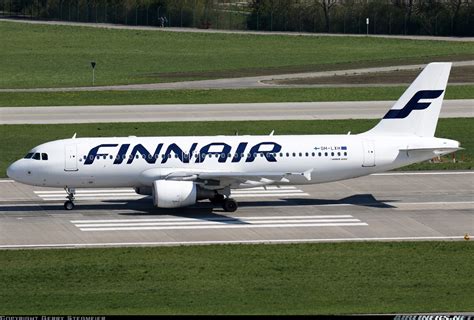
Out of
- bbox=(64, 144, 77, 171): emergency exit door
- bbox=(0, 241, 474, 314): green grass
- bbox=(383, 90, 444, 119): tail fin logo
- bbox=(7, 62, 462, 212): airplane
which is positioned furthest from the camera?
bbox=(383, 90, 444, 119): tail fin logo

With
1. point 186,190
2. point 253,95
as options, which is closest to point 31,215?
point 186,190

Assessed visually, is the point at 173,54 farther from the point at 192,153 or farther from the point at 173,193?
the point at 173,193

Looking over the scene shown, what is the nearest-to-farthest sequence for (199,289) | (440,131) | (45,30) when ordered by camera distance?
(199,289), (440,131), (45,30)

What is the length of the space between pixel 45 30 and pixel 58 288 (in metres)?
123

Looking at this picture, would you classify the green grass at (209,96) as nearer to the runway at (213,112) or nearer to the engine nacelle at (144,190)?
the runway at (213,112)

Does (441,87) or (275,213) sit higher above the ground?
(441,87)

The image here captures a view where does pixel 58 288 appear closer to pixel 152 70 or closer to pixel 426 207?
pixel 426 207

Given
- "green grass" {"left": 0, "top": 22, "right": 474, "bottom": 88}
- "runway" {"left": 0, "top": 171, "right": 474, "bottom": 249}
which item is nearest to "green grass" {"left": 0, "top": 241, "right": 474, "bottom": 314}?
"runway" {"left": 0, "top": 171, "right": 474, "bottom": 249}

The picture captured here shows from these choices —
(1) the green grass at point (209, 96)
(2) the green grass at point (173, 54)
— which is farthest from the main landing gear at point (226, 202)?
(2) the green grass at point (173, 54)

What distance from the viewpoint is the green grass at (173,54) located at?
374 feet

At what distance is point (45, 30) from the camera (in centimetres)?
15912

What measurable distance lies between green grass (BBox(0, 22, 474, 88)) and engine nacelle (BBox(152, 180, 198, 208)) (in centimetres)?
5386

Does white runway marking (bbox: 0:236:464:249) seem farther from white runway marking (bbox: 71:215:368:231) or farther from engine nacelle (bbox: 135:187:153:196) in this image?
engine nacelle (bbox: 135:187:153:196)

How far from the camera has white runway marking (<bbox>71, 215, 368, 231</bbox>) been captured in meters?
51.9
